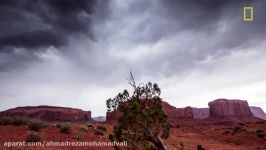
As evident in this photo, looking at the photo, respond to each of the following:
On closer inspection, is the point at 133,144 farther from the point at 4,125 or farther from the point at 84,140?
the point at 4,125

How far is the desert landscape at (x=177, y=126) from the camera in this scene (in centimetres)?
2227

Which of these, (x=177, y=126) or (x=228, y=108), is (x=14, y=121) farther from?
(x=228, y=108)

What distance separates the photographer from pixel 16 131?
21.2 meters

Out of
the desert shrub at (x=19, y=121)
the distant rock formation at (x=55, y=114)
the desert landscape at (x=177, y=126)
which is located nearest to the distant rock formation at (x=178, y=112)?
the desert landscape at (x=177, y=126)

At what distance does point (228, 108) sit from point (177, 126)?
76295 millimetres

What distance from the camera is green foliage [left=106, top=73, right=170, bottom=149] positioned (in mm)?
12859

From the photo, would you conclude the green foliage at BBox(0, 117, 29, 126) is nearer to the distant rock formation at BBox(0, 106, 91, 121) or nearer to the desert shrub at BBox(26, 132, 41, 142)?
the desert shrub at BBox(26, 132, 41, 142)

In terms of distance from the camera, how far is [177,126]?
64125mm

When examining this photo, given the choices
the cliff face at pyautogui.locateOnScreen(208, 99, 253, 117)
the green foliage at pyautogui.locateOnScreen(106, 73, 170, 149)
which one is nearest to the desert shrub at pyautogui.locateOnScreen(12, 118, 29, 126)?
the green foliage at pyautogui.locateOnScreen(106, 73, 170, 149)

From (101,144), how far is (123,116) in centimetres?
817

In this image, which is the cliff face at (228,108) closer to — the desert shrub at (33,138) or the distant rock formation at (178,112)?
the distant rock formation at (178,112)

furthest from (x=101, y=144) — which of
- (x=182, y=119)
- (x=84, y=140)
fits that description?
(x=182, y=119)

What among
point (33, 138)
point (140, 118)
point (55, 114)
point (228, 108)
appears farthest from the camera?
point (228, 108)

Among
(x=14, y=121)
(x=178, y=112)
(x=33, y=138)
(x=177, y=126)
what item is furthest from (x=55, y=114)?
(x=33, y=138)
